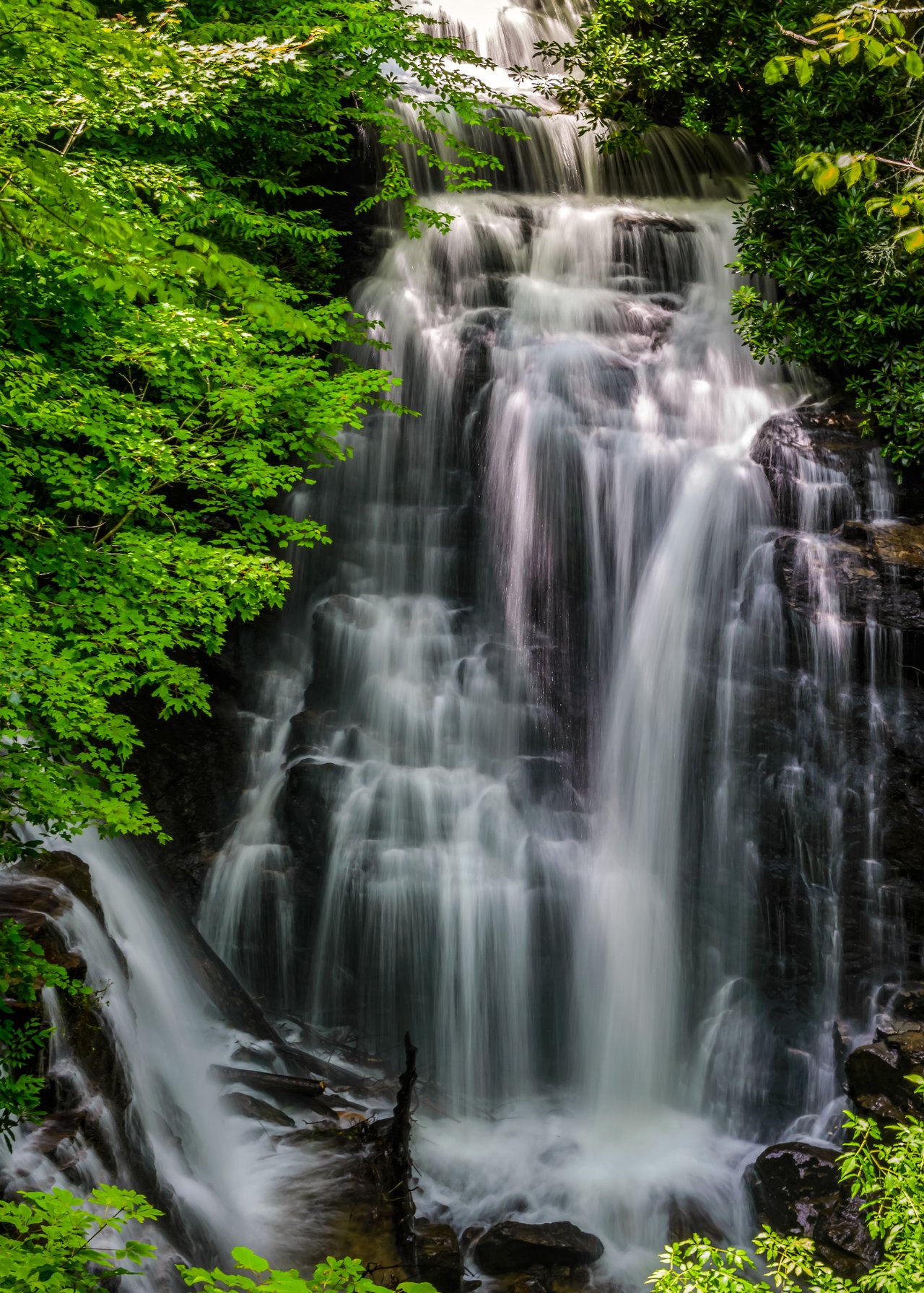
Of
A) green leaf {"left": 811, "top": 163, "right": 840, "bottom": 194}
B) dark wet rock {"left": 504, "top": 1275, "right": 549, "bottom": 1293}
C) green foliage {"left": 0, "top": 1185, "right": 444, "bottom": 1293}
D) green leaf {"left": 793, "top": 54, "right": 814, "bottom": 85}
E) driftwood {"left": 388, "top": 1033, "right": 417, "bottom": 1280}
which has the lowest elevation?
dark wet rock {"left": 504, "top": 1275, "right": 549, "bottom": 1293}

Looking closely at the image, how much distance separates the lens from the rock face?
22.8 ft

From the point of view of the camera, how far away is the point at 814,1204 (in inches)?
287

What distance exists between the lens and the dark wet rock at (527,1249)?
6742 millimetres

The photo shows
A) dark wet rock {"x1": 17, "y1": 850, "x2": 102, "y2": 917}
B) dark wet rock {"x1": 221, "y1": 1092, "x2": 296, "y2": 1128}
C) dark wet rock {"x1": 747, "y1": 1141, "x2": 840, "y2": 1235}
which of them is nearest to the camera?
dark wet rock {"x1": 17, "y1": 850, "x2": 102, "y2": 917}

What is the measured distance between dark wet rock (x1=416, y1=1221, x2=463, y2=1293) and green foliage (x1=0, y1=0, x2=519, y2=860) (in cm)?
334

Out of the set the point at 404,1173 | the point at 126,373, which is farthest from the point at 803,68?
the point at 126,373

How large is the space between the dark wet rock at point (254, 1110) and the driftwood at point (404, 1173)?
82cm

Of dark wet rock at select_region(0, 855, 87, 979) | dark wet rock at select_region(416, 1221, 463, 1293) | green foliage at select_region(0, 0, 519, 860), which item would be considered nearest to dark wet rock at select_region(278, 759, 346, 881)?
green foliage at select_region(0, 0, 519, 860)

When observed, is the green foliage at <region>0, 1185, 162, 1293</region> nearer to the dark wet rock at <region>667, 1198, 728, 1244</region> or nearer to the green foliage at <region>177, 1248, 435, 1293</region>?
the green foliage at <region>177, 1248, 435, 1293</region>

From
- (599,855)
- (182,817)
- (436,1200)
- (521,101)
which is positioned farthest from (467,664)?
(521,101)

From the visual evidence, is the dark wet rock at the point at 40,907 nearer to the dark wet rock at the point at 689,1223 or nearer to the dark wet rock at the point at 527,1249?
the dark wet rock at the point at 527,1249

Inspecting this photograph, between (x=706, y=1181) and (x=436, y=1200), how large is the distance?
7.14 feet

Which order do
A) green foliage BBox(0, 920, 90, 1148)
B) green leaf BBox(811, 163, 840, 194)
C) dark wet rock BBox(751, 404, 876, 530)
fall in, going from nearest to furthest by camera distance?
green leaf BBox(811, 163, 840, 194), green foliage BBox(0, 920, 90, 1148), dark wet rock BBox(751, 404, 876, 530)

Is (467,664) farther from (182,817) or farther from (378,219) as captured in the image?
(378,219)
